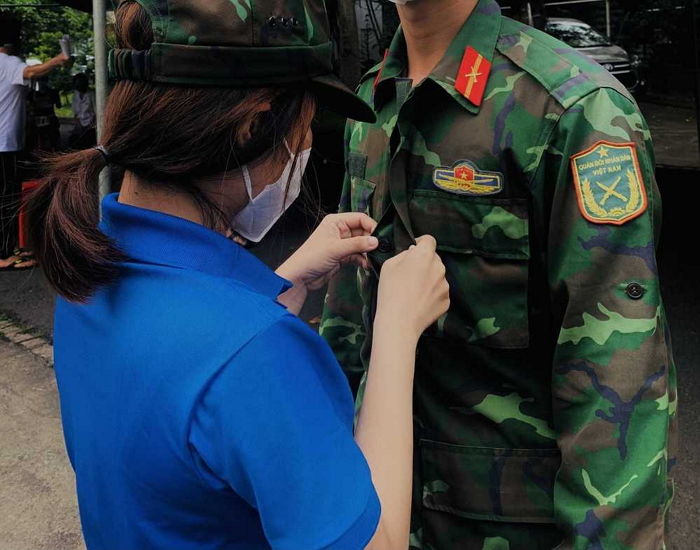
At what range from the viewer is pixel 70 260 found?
0.99 meters

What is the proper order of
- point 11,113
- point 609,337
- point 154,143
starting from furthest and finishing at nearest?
point 11,113 < point 609,337 < point 154,143

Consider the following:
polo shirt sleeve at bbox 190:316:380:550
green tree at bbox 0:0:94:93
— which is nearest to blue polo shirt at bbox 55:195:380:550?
polo shirt sleeve at bbox 190:316:380:550

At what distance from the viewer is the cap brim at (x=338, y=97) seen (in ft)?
3.41

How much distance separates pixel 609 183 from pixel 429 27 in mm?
487

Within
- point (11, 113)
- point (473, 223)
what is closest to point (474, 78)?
point (473, 223)

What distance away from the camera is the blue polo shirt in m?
0.83

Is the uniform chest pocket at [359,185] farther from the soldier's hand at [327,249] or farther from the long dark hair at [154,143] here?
the long dark hair at [154,143]

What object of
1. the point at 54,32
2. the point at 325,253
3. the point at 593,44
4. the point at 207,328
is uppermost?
the point at 207,328

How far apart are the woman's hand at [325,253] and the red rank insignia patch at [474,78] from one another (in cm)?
30

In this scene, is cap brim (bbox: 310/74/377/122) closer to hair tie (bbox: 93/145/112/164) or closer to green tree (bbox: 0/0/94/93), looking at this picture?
hair tie (bbox: 93/145/112/164)

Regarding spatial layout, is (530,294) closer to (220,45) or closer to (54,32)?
(220,45)

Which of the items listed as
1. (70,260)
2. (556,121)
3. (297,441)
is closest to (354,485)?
(297,441)

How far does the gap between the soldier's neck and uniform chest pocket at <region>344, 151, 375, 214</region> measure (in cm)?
21

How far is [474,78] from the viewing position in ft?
4.52
